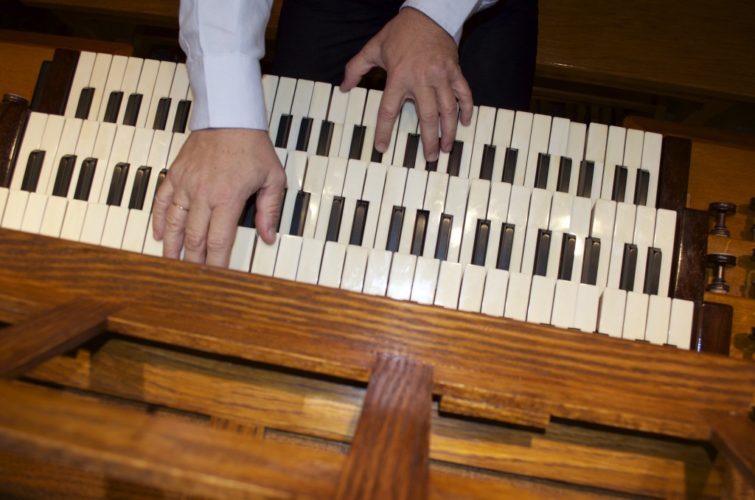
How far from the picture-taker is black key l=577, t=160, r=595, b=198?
4.10 feet

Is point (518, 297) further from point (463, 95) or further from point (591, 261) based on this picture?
point (463, 95)

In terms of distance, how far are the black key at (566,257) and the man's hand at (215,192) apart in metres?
0.67

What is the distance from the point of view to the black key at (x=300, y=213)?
122 centimetres

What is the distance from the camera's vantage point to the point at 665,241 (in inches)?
47.1

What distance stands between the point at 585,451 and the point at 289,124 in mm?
978

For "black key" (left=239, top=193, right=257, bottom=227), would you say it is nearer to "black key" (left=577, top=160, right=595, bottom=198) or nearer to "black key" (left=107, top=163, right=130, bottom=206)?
"black key" (left=107, top=163, right=130, bottom=206)

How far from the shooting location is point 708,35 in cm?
182

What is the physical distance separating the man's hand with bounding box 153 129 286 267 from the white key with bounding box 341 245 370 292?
0.61ft

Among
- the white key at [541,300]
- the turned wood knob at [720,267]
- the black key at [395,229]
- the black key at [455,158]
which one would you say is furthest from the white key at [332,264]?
the turned wood knob at [720,267]

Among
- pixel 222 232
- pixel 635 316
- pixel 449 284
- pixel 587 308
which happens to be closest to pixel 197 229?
pixel 222 232

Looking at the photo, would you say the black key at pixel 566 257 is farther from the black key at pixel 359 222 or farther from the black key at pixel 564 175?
the black key at pixel 359 222

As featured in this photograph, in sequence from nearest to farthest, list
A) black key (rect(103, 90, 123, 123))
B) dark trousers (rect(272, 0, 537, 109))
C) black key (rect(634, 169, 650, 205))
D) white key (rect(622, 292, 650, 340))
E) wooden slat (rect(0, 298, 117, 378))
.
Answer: wooden slat (rect(0, 298, 117, 378)), white key (rect(622, 292, 650, 340)), black key (rect(634, 169, 650, 205)), black key (rect(103, 90, 123, 123)), dark trousers (rect(272, 0, 537, 109))

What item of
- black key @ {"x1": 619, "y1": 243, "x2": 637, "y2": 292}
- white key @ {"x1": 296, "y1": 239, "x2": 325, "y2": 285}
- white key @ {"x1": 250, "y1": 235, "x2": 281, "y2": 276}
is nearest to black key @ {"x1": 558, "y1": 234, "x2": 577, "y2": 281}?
black key @ {"x1": 619, "y1": 243, "x2": 637, "y2": 292}

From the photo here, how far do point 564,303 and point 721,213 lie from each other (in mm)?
618
